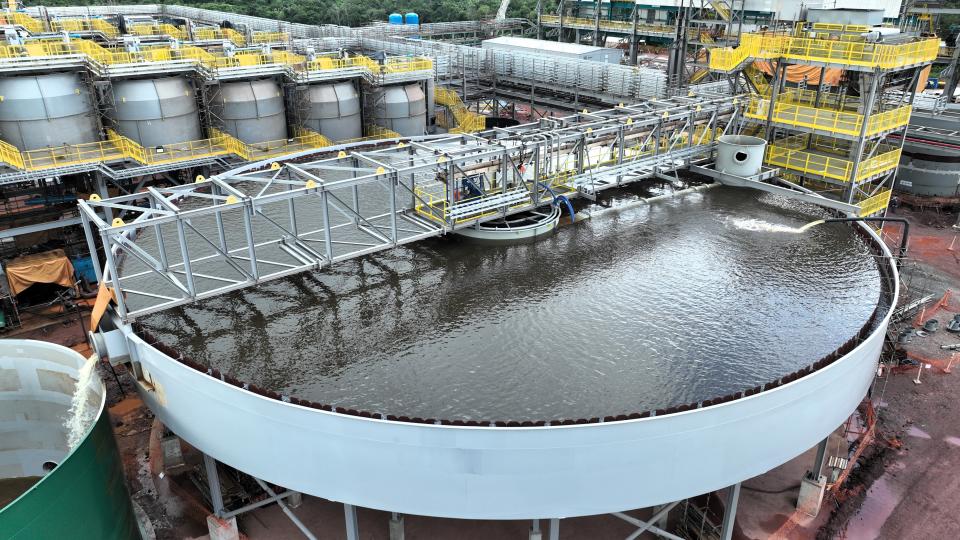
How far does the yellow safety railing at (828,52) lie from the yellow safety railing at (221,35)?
38314mm

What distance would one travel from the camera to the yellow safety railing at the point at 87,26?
5919 centimetres

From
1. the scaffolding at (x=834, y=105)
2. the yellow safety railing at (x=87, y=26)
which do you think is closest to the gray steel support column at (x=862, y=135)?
the scaffolding at (x=834, y=105)

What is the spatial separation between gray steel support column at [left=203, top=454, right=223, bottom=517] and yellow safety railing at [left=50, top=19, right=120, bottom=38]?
53.7 m

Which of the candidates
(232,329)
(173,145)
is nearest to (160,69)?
(173,145)

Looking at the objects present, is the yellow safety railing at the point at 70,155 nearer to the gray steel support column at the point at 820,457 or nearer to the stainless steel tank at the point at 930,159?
the gray steel support column at the point at 820,457

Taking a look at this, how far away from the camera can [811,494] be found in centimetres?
2145

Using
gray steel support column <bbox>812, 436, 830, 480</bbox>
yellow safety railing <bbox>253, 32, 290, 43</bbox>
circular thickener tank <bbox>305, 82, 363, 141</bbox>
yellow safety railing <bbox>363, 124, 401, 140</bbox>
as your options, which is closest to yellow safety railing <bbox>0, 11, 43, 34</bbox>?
yellow safety railing <bbox>253, 32, 290, 43</bbox>

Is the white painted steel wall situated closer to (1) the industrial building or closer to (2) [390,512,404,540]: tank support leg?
(1) the industrial building

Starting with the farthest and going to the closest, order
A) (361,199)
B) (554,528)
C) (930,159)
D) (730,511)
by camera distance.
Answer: (930,159) → (361,199) → (730,511) → (554,528)

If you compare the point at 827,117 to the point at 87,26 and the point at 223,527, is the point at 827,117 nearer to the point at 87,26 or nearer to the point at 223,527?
the point at 223,527

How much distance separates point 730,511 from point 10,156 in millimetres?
35515

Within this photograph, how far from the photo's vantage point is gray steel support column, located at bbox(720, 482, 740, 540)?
714 inches

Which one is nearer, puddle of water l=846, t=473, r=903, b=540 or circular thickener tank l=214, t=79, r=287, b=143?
puddle of water l=846, t=473, r=903, b=540

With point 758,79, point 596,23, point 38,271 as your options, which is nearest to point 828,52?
point 758,79
